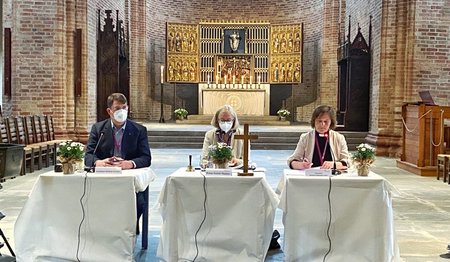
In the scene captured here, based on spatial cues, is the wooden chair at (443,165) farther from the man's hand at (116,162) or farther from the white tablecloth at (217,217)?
the man's hand at (116,162)

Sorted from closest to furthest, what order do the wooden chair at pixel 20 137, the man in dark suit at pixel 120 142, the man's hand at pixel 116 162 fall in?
the man's hand at pixel 116 162 < the man in dark suit at pixel 120 142 < the wooden chair at pixel 20 137

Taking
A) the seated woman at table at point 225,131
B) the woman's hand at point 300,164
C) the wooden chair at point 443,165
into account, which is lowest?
the wooden chair at point 443,165

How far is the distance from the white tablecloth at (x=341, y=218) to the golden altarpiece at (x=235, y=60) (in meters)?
18.3

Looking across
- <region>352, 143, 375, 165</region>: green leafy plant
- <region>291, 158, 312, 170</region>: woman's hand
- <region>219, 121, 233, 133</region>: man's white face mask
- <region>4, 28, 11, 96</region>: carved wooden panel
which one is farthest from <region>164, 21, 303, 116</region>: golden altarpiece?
<region>352, 143, 375, 165</region>: green leafy plant

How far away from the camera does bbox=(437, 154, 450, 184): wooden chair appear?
34.2 ft

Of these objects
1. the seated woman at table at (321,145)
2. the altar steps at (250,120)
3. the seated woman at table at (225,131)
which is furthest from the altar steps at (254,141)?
the seated woman at table at (321,145)

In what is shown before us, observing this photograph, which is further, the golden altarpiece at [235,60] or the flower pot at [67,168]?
the golden altarpiece at [235,60]

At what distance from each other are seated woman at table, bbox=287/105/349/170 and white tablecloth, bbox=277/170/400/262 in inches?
31.7

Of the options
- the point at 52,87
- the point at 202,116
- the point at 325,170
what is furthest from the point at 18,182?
the point at 202,116

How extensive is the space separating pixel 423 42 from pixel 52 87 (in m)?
8.83

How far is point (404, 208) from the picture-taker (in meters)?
7.82

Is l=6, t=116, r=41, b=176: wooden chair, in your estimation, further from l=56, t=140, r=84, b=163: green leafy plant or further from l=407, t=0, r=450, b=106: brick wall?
l=407, t=0, r=450, b=106: brick wall

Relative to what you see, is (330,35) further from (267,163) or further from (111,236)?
(111,236)

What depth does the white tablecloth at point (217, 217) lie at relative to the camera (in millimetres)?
4812
